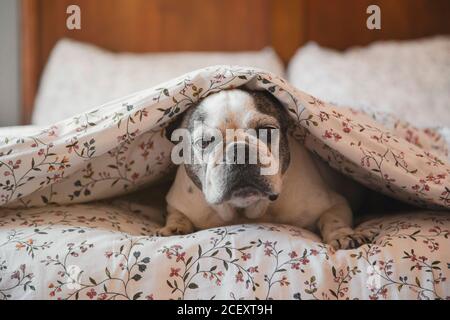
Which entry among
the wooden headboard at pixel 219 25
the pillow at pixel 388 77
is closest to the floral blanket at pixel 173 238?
the pillow at pixel 388 77

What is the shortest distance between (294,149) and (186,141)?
0.28m

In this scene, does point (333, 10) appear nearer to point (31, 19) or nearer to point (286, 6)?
point (286, 6)

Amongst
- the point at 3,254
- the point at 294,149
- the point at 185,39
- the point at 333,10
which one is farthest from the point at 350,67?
the point at 3,254

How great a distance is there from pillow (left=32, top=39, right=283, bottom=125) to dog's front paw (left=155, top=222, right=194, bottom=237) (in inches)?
44.9

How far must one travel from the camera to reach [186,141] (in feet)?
3.84

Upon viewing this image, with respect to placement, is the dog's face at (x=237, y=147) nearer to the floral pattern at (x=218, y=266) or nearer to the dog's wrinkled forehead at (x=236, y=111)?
the dog's wrinkled forehead at (x=236, y=111)

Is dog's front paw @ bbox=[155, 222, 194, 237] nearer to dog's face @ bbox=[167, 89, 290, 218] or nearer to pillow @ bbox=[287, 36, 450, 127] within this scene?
dog's face @ bbox=[167, 89, 290, 218]

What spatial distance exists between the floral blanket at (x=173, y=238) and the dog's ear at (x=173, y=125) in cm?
2

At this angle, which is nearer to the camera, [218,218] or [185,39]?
[218,218]

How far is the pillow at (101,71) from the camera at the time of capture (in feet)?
7.20

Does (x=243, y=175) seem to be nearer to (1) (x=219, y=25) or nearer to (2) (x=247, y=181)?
(2) (x=247, y=181)

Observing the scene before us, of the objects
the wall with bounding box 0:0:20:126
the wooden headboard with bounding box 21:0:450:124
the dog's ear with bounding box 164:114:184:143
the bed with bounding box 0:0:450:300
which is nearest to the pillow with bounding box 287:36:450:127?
the wooden headboard with bounding box 21:0:450:124

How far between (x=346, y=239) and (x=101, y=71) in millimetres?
1636

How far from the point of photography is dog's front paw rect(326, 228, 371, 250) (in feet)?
3.29
